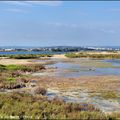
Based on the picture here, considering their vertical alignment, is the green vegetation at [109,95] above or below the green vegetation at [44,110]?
below

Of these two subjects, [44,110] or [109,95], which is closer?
[44,110]

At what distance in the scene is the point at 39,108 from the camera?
50.3 feet

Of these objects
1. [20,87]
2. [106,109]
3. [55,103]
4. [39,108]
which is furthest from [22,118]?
[20,87]

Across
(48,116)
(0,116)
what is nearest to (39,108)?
(48,116)

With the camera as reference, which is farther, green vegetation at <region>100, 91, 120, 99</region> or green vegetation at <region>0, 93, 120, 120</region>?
green vegetation at <region>100, 91, 120, 99</region>

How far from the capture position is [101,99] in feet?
65.1

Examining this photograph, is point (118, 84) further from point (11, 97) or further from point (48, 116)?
point (48, 116)

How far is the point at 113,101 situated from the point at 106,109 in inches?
82.6

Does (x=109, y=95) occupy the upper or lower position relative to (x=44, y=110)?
lower

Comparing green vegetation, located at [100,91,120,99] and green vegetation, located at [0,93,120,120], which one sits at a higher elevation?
green vegetation, located at [0,93,120,120]

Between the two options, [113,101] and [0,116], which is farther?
[113,101]

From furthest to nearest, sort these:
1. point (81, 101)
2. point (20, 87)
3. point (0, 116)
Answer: point (20, 87), point (81, 101), point (0, 116)

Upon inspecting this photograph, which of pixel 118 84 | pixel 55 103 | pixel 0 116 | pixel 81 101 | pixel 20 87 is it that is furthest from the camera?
pixel 118 84

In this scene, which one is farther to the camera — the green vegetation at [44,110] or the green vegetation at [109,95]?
the green vegetation at [109,95]
